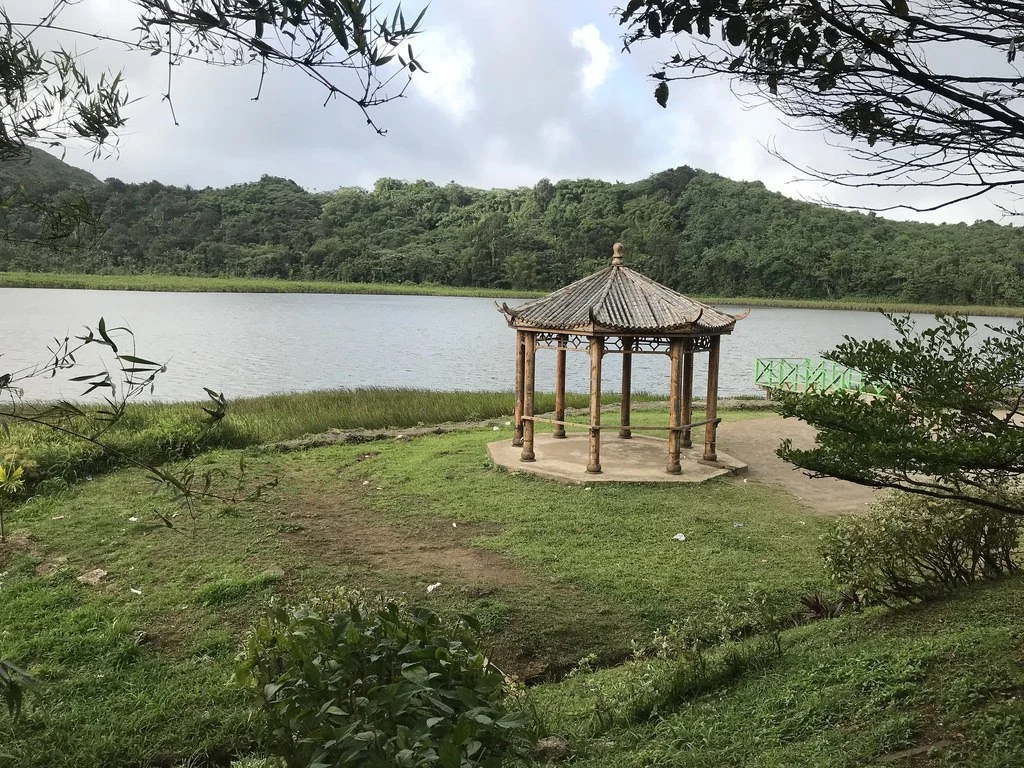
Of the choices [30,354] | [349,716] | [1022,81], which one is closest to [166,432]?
[349,716]

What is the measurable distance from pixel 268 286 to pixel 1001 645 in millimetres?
52632

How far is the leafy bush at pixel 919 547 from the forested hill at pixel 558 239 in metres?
39.7

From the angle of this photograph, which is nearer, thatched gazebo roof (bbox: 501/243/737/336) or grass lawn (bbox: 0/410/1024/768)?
grass lawn (bbox: 0/410/1024/768)

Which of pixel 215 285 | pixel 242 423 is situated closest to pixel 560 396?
pixel 242 423

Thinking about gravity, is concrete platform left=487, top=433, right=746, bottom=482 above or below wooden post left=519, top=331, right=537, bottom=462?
below

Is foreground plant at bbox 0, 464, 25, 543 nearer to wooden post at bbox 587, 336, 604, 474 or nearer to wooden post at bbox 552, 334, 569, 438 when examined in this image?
wooden post at bbox 587, 336, 604, 474

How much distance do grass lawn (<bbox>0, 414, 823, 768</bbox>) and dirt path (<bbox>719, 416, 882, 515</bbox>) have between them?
0.47 m

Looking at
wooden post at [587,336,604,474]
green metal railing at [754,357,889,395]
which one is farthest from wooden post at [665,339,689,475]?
green metal railing at [754,357,889,395]

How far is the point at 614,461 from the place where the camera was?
9945 mm

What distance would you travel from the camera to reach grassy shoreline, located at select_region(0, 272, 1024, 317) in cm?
4453

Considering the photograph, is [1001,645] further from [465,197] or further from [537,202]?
[465,197]

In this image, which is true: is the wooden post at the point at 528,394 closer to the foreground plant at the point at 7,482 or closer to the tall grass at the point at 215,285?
the foreground plant at the point at 7,482

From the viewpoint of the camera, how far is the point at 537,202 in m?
62.9

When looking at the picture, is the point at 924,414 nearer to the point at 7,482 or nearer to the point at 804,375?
the point at 7,482
